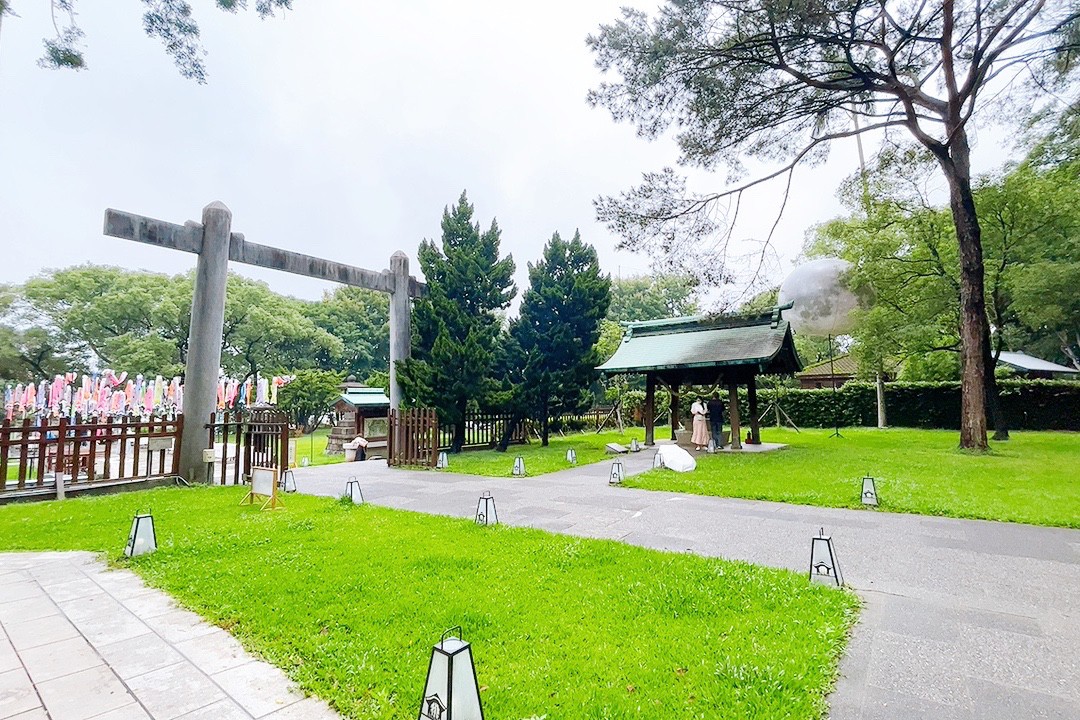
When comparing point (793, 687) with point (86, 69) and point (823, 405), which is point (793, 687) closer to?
point (86, 69)

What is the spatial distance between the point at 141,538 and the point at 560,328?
1253 cm

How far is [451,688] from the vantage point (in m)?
2.09

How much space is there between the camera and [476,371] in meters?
13.9

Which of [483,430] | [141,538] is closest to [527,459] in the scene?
[483,430]

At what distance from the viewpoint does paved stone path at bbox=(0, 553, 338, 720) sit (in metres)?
2.50

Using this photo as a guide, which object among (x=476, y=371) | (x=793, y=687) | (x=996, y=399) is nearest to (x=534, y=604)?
(x=793, y=687)

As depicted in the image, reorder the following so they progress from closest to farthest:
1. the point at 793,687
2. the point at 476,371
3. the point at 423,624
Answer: the point at 793,687 < the point at 423,624 < the point at 476,371

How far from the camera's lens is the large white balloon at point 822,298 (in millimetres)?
16578

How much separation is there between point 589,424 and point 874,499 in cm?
1851

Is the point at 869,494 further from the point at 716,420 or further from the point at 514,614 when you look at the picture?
the point at 716,420

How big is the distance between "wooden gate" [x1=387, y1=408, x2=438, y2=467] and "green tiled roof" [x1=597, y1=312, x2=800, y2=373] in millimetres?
5733

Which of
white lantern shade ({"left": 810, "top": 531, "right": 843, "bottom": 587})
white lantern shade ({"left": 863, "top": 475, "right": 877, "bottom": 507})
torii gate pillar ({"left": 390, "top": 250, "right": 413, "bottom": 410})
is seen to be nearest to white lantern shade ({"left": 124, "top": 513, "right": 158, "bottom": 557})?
white lantern shade ({"left": 810, "top": 531, "right": 843, "bottom": 587})

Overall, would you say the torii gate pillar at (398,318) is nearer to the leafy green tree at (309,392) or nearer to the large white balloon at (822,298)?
the large white balloon at (822,298)

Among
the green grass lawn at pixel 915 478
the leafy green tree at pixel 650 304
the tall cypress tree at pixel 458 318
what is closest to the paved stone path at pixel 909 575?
the green grass lawn at pixel 915 478
